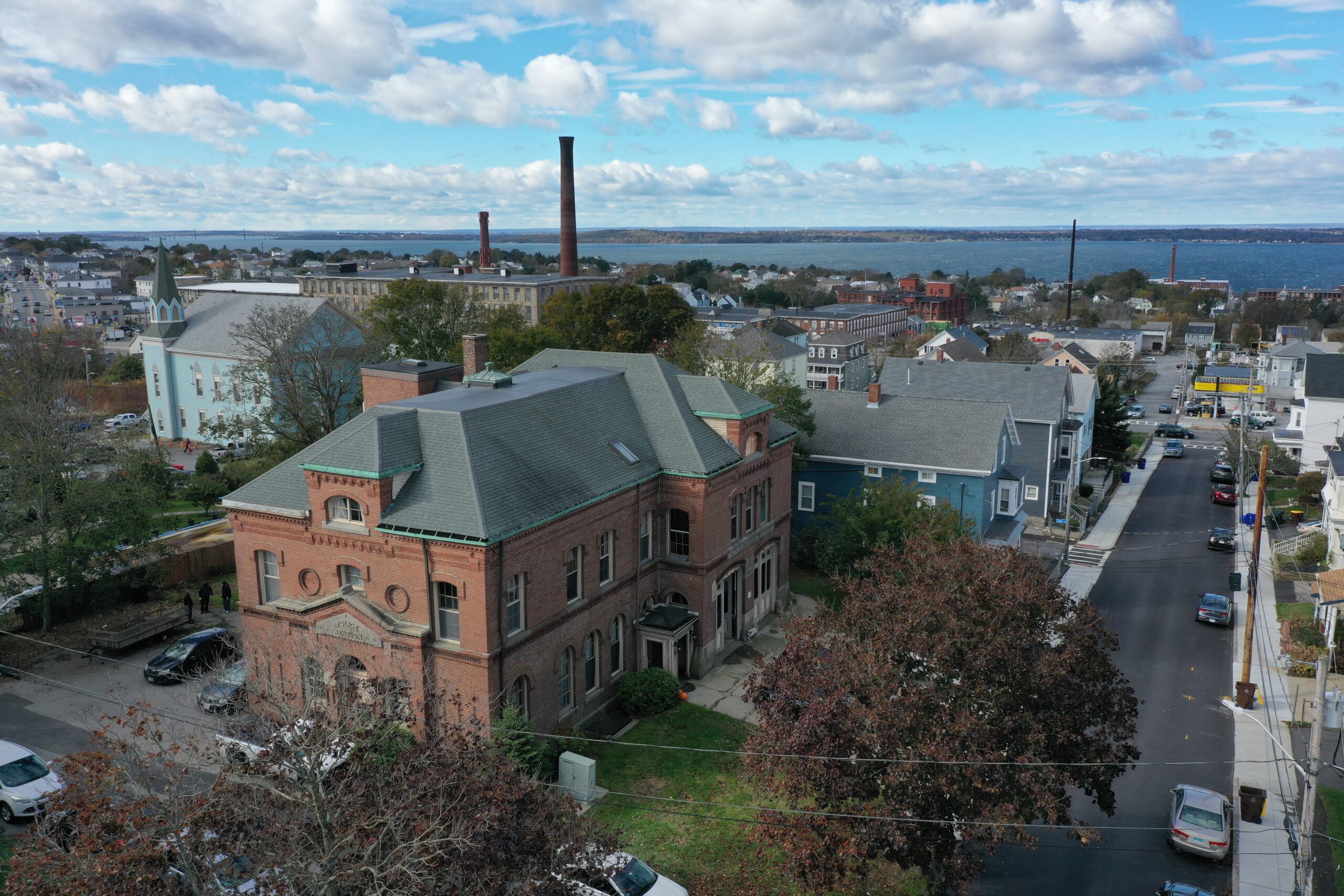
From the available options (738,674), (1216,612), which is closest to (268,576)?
(738,674)

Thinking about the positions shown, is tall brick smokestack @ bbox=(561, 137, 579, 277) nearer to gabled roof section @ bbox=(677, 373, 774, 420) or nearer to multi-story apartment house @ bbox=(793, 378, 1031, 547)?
multi-story apartment house @ bbox=(793, 378, 1031, 547)

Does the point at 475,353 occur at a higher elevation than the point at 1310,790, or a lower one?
higher

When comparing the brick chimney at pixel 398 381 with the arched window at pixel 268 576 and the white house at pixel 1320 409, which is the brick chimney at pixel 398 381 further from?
the white house at pixel 1320 409

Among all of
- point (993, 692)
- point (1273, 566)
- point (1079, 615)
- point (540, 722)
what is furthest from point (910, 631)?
point (1273, 566)

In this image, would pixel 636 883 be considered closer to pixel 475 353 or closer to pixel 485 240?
pixel 475 353

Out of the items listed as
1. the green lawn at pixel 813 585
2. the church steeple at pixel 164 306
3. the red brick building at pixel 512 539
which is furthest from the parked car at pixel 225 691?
the church steeple at pixel 164 306

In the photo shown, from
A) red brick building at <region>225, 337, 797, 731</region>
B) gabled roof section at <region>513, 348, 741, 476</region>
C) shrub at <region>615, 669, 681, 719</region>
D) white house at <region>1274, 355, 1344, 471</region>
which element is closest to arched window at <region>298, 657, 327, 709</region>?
red brick building at <region>225, 337, 797, 731</region>
